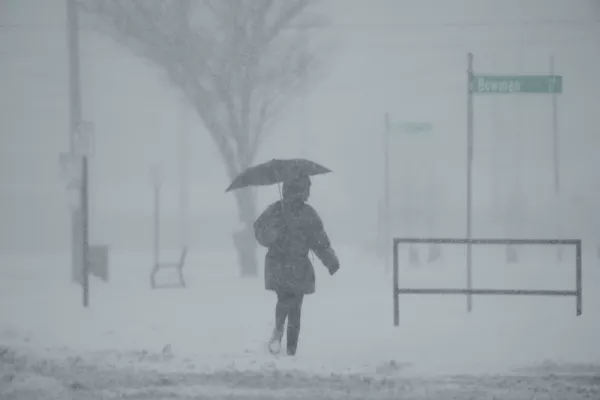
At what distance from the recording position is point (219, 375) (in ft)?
24.6

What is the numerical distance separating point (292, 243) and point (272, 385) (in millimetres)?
1755

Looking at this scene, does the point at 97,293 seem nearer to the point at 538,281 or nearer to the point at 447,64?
the point at 538,281

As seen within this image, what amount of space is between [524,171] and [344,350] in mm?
44006

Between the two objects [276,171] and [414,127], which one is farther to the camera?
[414,127]

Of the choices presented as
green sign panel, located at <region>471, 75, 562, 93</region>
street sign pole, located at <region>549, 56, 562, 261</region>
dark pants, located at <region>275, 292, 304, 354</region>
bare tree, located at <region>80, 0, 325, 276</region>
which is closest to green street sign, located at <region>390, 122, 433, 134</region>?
green sign panel, located at <region>471, 75, 562, 93</region>

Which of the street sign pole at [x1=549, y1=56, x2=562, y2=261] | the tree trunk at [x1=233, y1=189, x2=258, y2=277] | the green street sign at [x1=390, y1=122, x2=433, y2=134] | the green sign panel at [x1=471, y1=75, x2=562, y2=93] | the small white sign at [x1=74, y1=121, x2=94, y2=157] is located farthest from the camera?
the street sign pole at [x1=549, y1=56, x2=562, y2=261]

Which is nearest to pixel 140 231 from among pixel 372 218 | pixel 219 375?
pixel 372 218

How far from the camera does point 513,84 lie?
446 inches

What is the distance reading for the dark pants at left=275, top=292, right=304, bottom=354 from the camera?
8.48 m

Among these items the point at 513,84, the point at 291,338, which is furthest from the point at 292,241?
the point at 513,84

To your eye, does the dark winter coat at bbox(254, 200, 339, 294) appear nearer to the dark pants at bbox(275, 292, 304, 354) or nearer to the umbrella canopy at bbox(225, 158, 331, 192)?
the dark pants at bbox(275, 292, 304, 354)

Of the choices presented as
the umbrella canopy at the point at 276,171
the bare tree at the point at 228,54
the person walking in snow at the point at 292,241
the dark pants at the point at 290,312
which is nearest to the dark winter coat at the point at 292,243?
the person walking in snow at the point at 292,241

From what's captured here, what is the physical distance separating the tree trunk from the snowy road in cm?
1144

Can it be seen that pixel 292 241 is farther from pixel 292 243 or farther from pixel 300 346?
pixel 300 346
